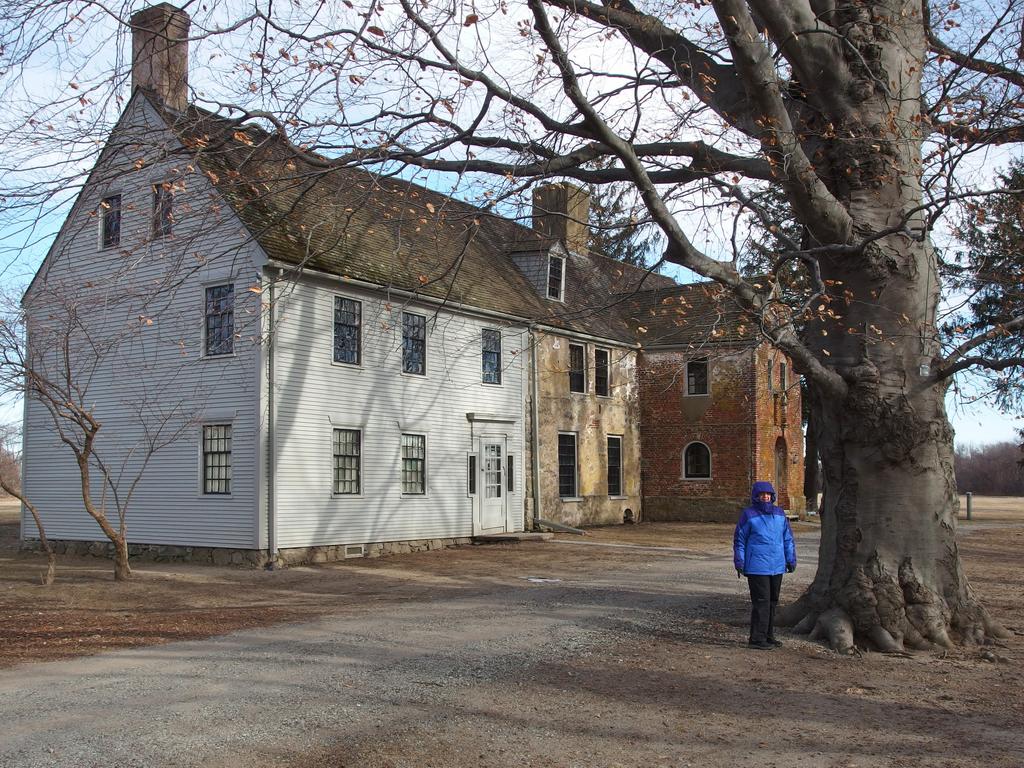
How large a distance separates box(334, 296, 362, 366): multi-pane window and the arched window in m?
15.5

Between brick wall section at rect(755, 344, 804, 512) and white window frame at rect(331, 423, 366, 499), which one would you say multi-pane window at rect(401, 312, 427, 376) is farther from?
brick wall section at rect(755, 344, 804, 512)

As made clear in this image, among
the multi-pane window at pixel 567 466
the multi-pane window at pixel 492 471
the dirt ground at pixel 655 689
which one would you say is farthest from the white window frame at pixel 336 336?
the multi-pane window at pixel 567 466

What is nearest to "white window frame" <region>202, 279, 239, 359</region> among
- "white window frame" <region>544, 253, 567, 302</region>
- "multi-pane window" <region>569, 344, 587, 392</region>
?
"white window frame" <region>544, 253, 567, 302</region>

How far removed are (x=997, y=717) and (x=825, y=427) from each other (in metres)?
4.21

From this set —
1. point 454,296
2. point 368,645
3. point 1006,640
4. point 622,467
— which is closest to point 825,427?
point 1006,640

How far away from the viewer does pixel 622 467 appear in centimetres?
3133

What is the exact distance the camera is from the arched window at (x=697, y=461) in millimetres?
32094

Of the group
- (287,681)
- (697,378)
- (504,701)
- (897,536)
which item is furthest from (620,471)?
(504,701)

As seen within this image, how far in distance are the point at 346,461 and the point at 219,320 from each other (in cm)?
397

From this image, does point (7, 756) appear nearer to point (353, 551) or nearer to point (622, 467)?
point (353, 551)

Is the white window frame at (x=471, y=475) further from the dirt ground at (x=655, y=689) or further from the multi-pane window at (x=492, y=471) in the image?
the dirt ground at (x=655, y=689)

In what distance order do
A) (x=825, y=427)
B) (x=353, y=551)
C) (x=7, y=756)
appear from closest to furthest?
1. (x=7, y=756)
2. (x=825, y=427)
3. (x=353, y=551)

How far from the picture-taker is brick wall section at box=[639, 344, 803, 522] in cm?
3153

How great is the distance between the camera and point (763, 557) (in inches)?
386
